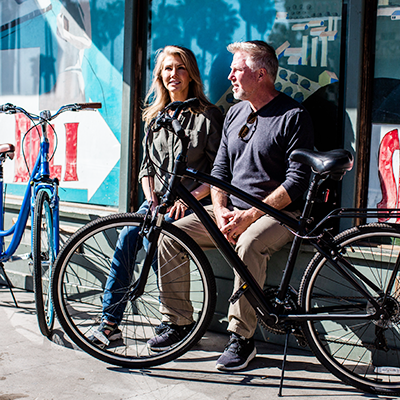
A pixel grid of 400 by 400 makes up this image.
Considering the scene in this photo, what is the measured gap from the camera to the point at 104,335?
11.1 feet

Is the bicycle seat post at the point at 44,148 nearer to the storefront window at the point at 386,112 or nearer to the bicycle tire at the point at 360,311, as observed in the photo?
the bicycle tire at the point at 360,311

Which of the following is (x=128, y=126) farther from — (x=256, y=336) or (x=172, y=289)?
(x=256, y=336)

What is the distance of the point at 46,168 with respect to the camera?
3541mm

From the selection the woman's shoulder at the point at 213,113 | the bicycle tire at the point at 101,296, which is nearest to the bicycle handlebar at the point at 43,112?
the woman's shoulder at the point at 213,113

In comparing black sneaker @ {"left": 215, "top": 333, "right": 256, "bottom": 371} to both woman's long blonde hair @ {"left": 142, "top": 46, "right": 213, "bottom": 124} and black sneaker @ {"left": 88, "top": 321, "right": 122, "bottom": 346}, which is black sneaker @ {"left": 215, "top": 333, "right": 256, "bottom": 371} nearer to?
black sneaker @ {"left": 88, "top": 321, "right": 122, "bottom": 346}

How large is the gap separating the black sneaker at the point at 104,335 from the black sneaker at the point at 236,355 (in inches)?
29.8

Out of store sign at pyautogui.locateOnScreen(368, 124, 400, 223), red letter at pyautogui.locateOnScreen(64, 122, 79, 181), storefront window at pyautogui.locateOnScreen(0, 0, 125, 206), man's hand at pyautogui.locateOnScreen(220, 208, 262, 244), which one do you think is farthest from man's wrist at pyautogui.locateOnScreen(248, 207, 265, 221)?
red letter at pyautogui.locateOnScreen(64, 122, 79, 181)

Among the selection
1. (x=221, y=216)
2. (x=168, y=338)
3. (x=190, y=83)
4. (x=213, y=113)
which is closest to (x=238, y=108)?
(x=213, y=113)

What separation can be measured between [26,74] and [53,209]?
215 cm

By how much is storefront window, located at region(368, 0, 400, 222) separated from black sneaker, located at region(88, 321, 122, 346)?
1.91m

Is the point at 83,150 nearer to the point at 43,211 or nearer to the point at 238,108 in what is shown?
the point at 43,211

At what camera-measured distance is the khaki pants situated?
311 cm

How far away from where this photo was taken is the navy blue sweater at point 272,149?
319 cm

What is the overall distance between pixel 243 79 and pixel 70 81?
2053 mm
